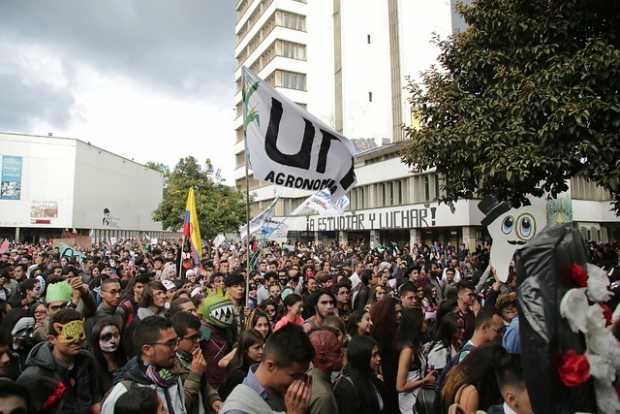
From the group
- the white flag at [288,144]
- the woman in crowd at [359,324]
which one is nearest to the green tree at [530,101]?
the white flag at [288,144]

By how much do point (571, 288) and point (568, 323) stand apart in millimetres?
156

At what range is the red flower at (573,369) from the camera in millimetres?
1919

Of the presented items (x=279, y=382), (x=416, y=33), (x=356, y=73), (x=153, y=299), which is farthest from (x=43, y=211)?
(x=279, y=382)

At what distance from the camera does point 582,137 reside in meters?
7.92

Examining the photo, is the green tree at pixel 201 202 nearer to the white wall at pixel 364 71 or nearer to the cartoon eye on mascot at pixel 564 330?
the white wall at pixel 364 71

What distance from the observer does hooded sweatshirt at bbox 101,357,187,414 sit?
9.49 feet

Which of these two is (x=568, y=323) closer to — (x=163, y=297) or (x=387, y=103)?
(x=163, y=297)

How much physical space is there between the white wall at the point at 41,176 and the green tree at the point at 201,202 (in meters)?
18.6

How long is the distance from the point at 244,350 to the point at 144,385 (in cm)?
126

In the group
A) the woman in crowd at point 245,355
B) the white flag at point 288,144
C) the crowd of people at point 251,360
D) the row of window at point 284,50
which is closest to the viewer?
the crowd of people at point 251,360

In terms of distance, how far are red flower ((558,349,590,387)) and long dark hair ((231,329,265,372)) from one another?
8.90 ft

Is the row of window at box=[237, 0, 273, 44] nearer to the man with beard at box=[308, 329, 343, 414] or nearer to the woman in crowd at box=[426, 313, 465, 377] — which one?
the woman in crowd at box=[426, 313, 465, 377]

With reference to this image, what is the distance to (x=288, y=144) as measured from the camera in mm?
6508

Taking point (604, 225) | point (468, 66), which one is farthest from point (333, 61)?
point (468, 66)
